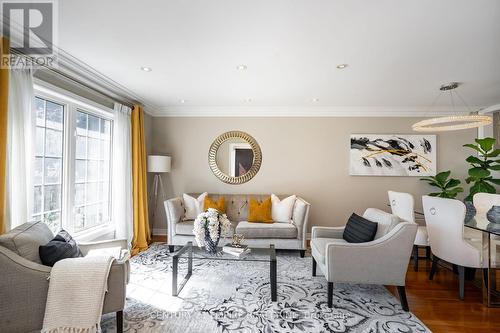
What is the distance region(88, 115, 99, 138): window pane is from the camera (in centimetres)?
338

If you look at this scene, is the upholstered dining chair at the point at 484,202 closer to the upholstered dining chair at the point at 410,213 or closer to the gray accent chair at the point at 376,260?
the upholstered dining chair at the point at 410,213

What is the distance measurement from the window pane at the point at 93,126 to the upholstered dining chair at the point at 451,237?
4460 millimetres

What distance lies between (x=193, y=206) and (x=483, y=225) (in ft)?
12.4

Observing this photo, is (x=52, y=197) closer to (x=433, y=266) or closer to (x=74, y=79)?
(x=74, y=79)

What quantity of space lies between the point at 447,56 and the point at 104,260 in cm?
368

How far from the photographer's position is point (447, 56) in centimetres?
246

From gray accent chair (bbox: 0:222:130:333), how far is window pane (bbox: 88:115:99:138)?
6.25 feet

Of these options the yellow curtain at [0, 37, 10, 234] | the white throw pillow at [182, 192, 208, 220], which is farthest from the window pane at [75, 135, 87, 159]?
the white throw pillow at [182, 192, 208, 220]

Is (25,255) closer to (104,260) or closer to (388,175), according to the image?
(104,260)

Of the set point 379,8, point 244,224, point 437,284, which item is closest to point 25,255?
point 244,224

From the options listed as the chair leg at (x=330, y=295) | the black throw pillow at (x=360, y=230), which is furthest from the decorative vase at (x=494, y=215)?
the chair leg at (x=330, y=295)

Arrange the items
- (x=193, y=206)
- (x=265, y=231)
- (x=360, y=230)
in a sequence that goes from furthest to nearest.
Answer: (x=193, y=206) < (x=265, y=231) < (x=360, y=230)

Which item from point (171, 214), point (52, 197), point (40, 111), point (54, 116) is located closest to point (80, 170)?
point (52, 197)

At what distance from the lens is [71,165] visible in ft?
9.71
